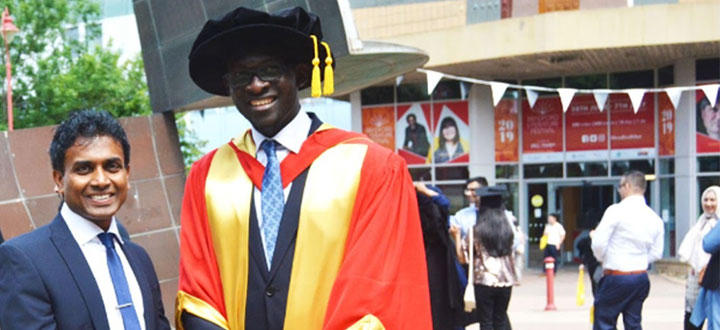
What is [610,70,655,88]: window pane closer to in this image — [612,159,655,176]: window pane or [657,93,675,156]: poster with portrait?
[657,93,675,156]: poster with portrait

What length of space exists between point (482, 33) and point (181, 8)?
41.8 feet

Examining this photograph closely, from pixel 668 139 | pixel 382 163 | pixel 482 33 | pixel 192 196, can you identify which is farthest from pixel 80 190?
pixel 668 139

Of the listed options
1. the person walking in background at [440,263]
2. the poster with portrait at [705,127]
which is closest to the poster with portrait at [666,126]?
the poster with portrait at [705,127]

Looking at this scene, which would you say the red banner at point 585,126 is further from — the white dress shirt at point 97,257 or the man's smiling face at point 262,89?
the white dress shirt at point 97,257

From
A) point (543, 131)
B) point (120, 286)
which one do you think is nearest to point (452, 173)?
point (543, 131)

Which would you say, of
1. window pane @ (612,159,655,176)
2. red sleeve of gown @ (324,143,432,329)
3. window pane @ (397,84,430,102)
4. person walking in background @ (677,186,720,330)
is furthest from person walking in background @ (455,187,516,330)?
window pane @ (397,84,430,102)

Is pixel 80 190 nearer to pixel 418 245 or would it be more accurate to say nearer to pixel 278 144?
pixel 278 144

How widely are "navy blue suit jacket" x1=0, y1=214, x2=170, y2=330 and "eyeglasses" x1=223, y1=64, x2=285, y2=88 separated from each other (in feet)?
2.45

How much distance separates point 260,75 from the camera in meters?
2.98

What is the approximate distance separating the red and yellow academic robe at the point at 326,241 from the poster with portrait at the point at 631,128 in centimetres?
1892

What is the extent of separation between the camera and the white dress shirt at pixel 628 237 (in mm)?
7555

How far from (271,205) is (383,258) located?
425mm

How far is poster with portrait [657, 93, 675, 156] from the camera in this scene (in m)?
20.3

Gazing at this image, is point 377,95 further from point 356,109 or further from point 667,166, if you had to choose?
point 667,166
